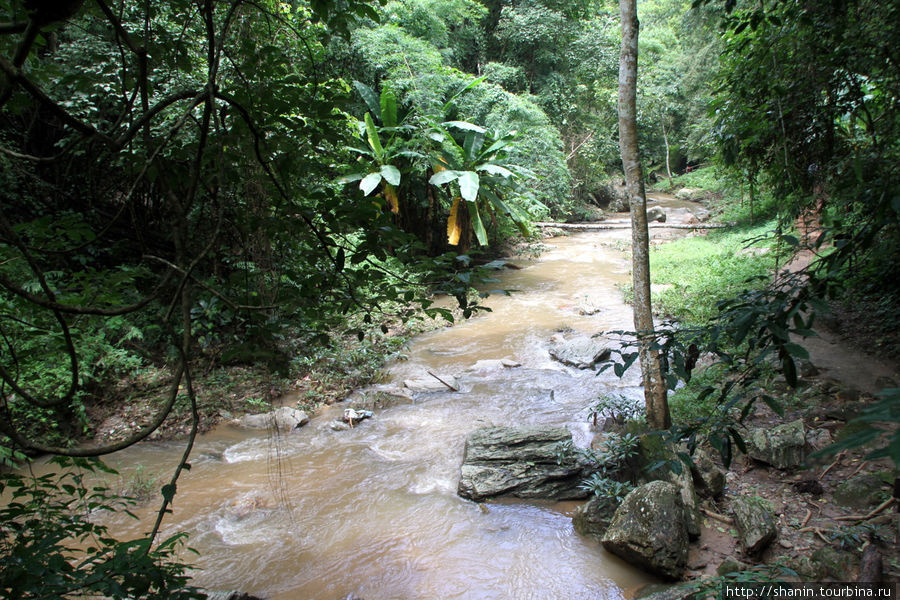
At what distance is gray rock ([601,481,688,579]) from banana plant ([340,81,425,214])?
7.11 meters

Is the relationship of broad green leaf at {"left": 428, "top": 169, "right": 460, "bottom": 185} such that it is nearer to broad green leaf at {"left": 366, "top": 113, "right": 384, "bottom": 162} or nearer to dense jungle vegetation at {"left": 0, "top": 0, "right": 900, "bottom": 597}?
dense jungle vegetation at {"left": 0, "top": 0, "right": 900, "bottom": 597}

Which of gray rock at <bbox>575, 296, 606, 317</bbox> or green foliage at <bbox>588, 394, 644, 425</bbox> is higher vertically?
gray rock at <bbox>575, 296, 606, 317</bbox>

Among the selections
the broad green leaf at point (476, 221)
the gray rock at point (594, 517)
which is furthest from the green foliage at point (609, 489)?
the broad green leaf at point (476, 221)

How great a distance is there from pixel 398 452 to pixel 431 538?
1337 millimetres

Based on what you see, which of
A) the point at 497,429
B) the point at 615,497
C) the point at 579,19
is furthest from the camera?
the point at 579,19

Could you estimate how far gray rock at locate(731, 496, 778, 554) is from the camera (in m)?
3.12

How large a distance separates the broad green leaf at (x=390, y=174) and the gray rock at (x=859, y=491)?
7.90 m

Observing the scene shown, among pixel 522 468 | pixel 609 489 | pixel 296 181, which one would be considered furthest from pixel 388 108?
pixel 609 489

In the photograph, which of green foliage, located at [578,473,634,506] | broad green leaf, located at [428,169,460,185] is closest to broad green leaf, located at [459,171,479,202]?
broad green leaf, located at [428,169,460,185]

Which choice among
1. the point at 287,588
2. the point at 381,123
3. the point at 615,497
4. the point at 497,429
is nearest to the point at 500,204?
the point at 381,123

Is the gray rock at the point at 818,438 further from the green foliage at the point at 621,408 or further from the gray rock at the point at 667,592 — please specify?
the gray rock at the point at 667,592

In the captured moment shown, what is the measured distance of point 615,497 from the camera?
377 cm

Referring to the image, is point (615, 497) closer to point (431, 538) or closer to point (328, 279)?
point (431, 538)

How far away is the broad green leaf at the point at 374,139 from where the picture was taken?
9734mm
